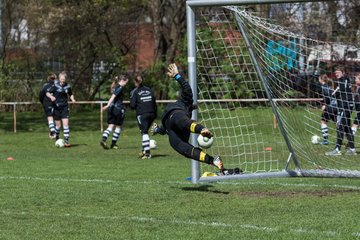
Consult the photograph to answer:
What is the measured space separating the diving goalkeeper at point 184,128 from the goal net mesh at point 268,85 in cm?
209

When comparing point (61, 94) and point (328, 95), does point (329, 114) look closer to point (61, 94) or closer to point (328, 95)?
point (328, 95)

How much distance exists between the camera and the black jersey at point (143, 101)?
63.0 feet

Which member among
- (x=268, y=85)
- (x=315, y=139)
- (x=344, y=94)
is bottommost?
(x=315, y=139)

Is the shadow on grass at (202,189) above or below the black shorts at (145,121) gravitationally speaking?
below

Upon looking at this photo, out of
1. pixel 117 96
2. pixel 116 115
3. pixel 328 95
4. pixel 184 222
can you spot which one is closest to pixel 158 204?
pixel 184 222

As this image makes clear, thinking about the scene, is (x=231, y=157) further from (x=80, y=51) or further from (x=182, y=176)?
(x=80, y=51)

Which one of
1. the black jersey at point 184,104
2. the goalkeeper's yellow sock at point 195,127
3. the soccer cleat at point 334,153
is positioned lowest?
the soccer cleat at point 334,153

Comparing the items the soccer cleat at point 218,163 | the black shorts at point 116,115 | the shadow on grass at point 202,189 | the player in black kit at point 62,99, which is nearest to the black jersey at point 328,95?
the shadow on grass at point 202,189

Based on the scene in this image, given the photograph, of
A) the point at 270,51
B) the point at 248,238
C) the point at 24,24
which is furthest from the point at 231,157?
the point at 24,24

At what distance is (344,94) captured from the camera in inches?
692

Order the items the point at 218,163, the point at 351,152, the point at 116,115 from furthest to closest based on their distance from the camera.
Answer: the point at 116,115 < the point at 351,152 < the point at 218,163

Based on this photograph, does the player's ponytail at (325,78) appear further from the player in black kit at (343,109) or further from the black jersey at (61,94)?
the black jersey at (61,94)

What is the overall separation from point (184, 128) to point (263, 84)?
2741mm

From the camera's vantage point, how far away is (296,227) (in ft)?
30.1
